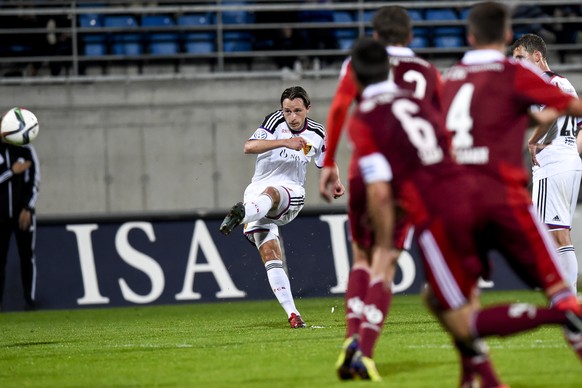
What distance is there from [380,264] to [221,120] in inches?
423

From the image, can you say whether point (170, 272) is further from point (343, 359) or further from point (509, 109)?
point (509, 109)

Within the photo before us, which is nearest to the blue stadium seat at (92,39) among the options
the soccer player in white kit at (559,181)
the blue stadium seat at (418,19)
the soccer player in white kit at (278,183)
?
the blue stadium seat at (418,19)

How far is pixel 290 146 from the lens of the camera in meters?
9.62

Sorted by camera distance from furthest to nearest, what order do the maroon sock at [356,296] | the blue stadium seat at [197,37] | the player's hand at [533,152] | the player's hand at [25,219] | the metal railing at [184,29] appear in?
1. the blue stadium seat at [197,37]
2. the metal railing at [184,29]
3. the player's hand at [25,219]
4. the player's hand at [533,152]
5. the maroon sock at [356,296]

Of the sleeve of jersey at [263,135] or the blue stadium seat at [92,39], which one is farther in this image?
the blue stadium seat at [92,39]

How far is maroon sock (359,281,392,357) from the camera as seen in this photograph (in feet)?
20.5

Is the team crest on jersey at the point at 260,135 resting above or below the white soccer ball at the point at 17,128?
above

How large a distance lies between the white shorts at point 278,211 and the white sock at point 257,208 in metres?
0.28

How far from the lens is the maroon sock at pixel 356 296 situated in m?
6.48

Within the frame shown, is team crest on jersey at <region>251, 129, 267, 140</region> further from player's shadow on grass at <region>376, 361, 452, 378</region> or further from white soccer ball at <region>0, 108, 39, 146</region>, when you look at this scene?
player's shadow on grass at <region>376, 361, 452, 378</region>

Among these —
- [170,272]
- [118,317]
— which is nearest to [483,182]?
[118,317]

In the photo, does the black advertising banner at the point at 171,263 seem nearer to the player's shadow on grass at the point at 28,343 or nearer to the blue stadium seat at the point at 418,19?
the player's shadow on grass at the point at 28,343

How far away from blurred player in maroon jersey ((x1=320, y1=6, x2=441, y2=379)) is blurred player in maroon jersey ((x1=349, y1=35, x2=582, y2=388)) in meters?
0.61

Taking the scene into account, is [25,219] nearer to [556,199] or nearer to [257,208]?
[257,208]
